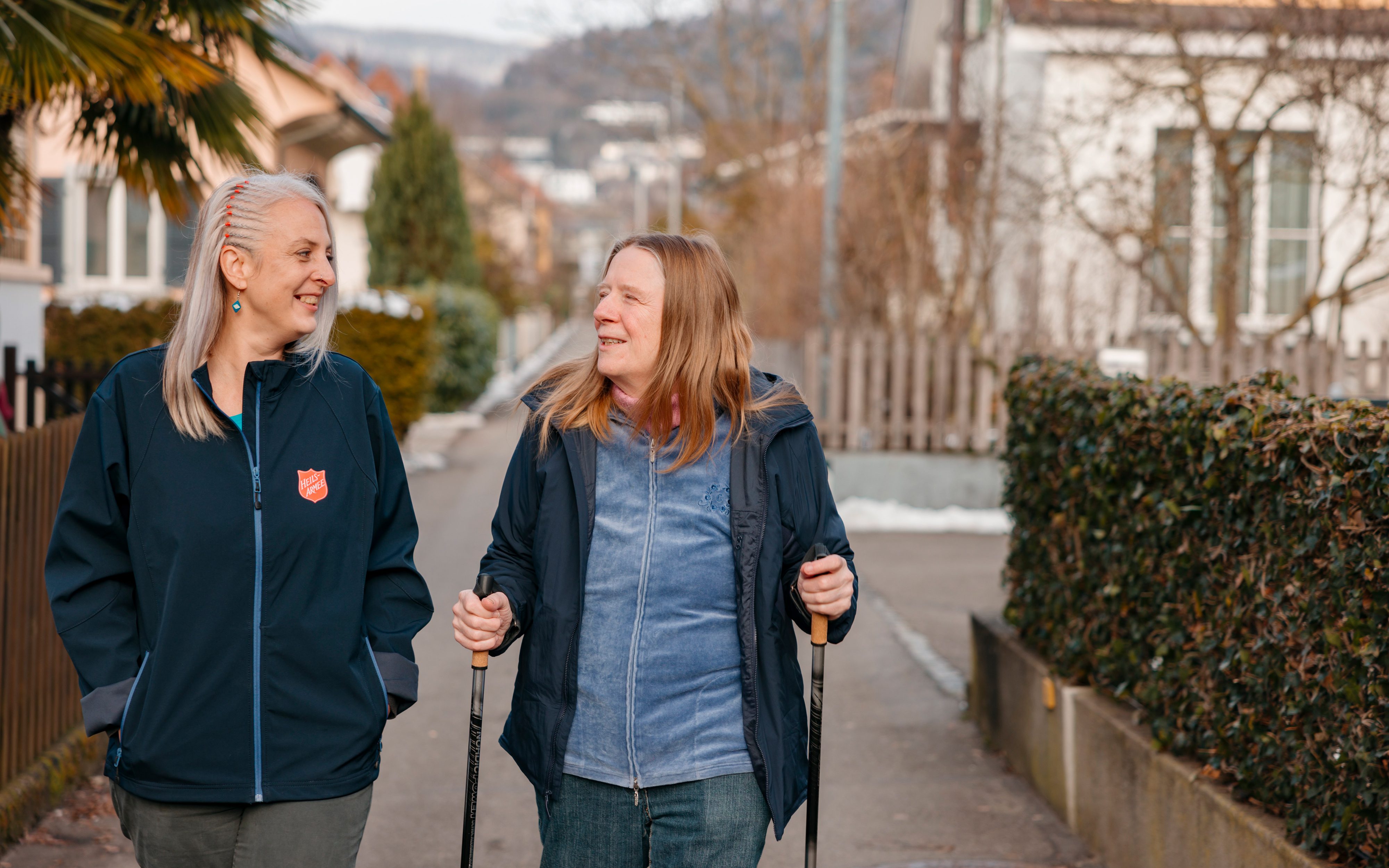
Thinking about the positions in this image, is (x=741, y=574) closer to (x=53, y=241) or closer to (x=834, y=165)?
(x=834, y=165)

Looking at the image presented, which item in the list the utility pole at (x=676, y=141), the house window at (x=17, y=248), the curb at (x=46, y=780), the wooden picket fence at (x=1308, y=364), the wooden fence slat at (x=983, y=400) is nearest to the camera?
the curb at (x=46, y=780)

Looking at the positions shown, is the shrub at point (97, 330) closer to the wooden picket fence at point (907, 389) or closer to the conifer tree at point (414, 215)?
the wooden picket fence at point (907, 389)

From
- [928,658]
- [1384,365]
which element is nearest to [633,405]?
[928,658]

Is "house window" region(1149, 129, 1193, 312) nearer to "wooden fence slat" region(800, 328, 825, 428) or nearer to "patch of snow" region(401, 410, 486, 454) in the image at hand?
"wooden fence slat" region(800, 328, 825, 428)

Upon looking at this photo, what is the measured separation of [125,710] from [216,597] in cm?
26

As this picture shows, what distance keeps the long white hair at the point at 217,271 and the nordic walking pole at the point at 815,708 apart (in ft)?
3.77

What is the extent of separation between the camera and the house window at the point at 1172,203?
11.6 m

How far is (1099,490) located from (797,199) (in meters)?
14.5

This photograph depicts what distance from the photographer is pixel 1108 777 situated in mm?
4797

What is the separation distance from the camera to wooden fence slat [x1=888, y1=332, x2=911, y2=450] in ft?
44.4

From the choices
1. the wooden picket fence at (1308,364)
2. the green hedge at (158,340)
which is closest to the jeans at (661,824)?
the wooden picket fence at (1308,364)

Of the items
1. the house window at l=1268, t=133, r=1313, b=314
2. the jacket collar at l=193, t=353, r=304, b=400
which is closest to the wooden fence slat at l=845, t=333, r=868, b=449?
the house window at l=1268, t=133, r=1313, b=314

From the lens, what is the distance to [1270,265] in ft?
55.3


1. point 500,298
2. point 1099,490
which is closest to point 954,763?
point 1099,490
